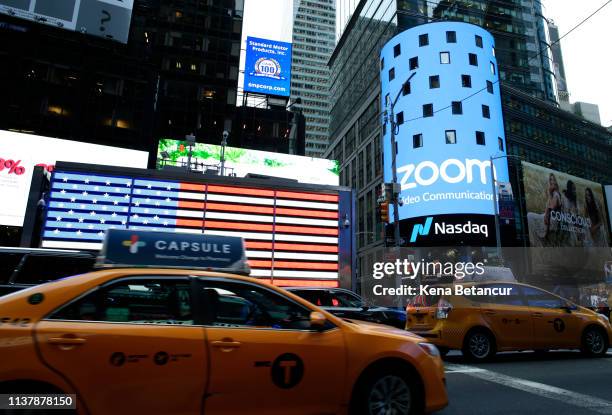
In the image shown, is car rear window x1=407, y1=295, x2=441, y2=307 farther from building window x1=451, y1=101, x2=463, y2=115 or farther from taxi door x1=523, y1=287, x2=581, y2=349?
building window x1=451, y1=101, x2=463, y2=115

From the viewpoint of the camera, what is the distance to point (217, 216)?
10617mm

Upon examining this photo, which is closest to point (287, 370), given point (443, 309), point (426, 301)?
point (443, 309)

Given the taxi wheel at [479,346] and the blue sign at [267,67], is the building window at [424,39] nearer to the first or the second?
the blue sign at [267,67]

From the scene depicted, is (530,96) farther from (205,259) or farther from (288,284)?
(205,259)

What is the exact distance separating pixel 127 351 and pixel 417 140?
48.4 meters

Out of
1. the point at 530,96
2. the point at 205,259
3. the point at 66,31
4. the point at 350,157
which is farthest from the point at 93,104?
the point at 530,96

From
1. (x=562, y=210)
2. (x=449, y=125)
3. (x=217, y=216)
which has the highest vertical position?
(x=449, y=125)

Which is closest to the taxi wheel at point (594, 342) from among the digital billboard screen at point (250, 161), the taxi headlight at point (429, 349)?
the taxi headlight at point (429, 349)

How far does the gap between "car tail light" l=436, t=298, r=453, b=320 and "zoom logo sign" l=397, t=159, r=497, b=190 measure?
3849 centimetres

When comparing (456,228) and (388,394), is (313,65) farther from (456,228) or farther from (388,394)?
(388,394)

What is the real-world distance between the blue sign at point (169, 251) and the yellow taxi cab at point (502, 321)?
6.24 metres

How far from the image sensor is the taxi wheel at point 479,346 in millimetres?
9078

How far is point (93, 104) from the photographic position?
37.7m

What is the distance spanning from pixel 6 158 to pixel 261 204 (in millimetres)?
29560
